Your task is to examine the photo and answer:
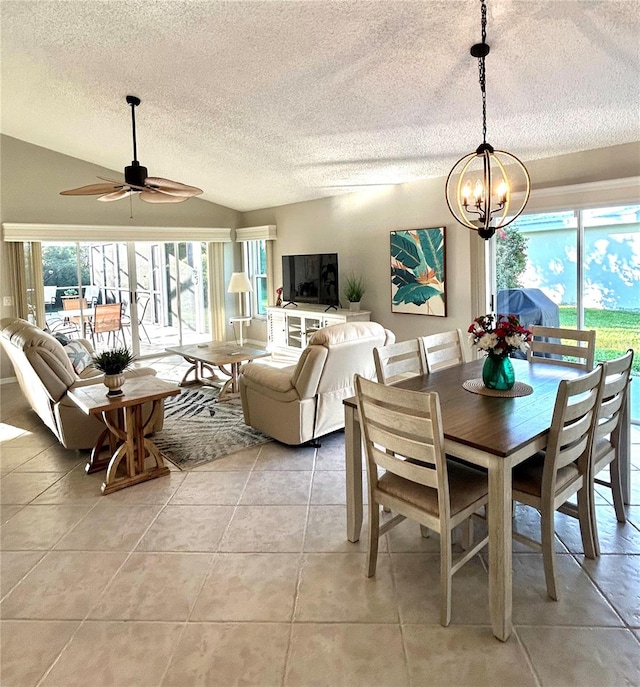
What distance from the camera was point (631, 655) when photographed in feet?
5.94

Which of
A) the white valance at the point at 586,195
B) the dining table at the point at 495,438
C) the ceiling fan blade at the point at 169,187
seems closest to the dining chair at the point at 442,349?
the dining table at the point at 495,438

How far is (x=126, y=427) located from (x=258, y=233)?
536cm

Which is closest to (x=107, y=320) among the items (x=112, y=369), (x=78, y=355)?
(x=78, y=355)

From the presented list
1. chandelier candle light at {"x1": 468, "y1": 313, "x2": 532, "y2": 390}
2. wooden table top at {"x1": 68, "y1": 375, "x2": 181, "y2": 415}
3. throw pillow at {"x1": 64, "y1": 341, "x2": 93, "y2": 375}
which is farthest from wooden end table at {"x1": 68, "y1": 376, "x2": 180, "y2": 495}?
chandelier candle light at {"x1": 468, "y1": 313, "x2": 532, "y2": 390}

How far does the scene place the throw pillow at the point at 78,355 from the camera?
5050 millimetres

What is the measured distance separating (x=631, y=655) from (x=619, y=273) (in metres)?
3.41

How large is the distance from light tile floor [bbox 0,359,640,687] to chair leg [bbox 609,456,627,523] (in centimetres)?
7

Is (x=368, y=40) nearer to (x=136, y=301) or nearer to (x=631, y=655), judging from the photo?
(x=631, y=655)

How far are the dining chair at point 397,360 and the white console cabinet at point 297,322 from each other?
325 centimetres

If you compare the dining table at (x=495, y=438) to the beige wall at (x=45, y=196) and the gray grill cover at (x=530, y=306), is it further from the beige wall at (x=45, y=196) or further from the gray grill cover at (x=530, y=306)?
the beige wall at (x=45, y=196)

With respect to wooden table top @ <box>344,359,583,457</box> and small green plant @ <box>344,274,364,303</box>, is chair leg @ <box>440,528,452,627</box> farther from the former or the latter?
small green plant @ <box>344,274,364,303</box>

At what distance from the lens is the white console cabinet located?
21.3 feet

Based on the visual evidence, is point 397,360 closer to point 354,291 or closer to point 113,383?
point 113,383

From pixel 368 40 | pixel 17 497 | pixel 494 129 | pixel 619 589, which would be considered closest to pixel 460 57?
pixel 368 40
